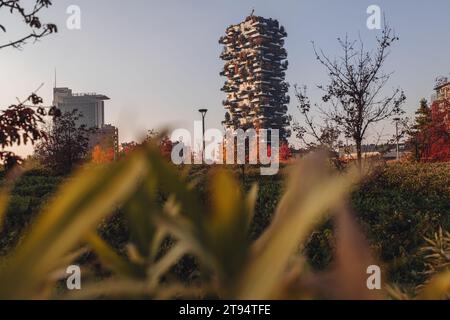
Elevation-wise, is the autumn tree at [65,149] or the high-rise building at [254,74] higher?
the high-rise building at [254,74]

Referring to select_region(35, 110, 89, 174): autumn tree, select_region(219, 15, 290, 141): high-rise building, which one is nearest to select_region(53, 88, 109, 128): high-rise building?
select_region(219, 15, 290, 141): high-rise building

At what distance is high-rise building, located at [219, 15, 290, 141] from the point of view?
9006 cm

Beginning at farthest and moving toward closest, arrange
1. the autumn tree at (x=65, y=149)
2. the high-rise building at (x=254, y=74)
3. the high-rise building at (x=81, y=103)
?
1. the high-rise building at (x=254, y=74)
2. the high-rise building at (x=81, y=103)
3. the autumn tree at (x=65, y=149)

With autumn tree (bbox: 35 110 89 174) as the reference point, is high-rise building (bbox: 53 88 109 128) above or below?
above

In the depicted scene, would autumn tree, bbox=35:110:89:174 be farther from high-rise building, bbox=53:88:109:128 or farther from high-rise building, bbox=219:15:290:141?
high-rise building, bbox=219:15:290:141

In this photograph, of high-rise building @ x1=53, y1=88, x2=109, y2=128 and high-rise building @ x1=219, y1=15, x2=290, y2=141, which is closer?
high-rise building @ x1=53, y1=88, x2=109, y2=128

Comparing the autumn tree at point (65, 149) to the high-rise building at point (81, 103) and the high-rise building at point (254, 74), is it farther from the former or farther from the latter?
the high-rise building at point (254, 74)

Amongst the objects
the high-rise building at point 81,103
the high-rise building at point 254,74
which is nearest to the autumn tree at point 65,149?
the high-rise building at point 81,103

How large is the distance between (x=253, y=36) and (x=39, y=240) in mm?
94276

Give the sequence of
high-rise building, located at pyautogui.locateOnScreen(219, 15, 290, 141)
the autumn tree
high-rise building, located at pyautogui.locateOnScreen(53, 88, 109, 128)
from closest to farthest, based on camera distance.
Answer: the autumn tree < high-rise building, located at pyautogui.locateOnScreen(53, 88, 109, 128) < high-rise building, located at pyautogui.locateOnScreen(219, 15, 290, 141)

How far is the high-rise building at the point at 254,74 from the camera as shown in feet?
295

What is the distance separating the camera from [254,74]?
9219 centimetres

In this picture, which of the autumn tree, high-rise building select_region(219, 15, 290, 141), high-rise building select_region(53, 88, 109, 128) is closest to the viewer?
the autumn tree

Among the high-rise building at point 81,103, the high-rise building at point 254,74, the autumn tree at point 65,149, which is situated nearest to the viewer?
the autumn tree at point 65,149
